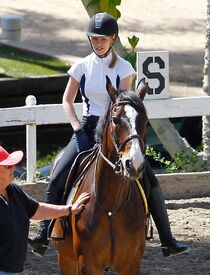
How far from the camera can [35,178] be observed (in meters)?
12.2

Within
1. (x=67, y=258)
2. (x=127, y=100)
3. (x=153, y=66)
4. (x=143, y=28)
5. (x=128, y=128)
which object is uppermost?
(x=143, y=28)

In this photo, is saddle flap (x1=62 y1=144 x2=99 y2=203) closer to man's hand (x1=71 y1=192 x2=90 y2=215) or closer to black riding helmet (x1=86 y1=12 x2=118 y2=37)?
man's hand (x1=71 y1=192 x2=90 y2=215)

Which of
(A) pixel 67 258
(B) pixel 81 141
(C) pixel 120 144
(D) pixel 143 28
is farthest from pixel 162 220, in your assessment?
(D) pixel 143 28

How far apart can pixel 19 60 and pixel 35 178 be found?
25.7 ft

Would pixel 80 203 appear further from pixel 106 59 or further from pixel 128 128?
pixel 106 59

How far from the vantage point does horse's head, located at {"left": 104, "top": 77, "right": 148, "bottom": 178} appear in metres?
7.21

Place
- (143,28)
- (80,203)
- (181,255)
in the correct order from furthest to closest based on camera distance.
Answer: (143,28), (181,255), (80,203)

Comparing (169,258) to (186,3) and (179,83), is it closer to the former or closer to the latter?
(179,83)

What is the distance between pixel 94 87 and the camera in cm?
838

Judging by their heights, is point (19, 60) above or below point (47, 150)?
above

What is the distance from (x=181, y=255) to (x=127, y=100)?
3.24 metres

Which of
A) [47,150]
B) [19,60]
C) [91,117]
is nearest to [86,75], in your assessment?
[91,117]

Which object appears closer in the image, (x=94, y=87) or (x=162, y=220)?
(x=94, y=87)

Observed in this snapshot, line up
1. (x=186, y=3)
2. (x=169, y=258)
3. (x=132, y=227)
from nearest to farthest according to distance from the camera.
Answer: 1. (x=132, y=227)
2. (x=169, y=258)
3. (x=186, y=3)
